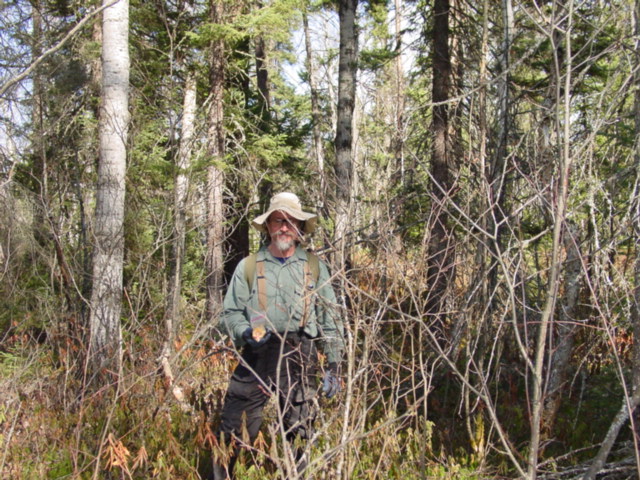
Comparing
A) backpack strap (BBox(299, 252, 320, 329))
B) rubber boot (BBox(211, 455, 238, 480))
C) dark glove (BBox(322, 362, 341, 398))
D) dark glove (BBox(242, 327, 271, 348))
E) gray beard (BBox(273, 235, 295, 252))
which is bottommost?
rubber boot (BBox(211, 455, 238, 480))

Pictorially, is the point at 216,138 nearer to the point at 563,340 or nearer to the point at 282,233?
the point at 282,233

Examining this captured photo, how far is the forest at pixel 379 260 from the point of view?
296 centimetres

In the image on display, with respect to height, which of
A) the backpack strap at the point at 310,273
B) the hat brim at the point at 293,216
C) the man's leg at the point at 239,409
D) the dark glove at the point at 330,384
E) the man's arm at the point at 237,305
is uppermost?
the hat brim at the point at 293,216

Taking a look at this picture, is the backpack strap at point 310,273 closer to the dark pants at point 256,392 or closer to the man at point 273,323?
the man at point 273,323

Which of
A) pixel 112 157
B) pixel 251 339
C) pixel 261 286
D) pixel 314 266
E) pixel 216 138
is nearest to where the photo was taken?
pixel 251 339

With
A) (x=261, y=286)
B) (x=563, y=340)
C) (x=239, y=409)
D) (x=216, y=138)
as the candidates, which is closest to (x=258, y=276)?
(x=261, y=286)

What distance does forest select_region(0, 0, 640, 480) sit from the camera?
9.70 ft

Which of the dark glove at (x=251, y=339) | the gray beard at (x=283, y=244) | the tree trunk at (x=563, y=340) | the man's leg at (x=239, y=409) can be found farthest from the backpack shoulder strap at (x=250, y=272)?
the tree trunk at (x=563, y=340)

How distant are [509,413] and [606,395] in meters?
0.92

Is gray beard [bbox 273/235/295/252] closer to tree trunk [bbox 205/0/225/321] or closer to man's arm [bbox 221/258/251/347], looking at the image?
man's arm [bbox 221/258/251/347]

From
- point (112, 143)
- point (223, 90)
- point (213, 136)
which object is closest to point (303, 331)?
point (112, 143)

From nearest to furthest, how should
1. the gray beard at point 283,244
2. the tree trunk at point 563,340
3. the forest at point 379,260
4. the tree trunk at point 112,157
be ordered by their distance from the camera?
1. the forest at point 379,260
2. the gray beard at point 283,244
3. the tree trunk at point 563,340
4. the tree trunk at point 112,157

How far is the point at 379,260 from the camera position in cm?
369

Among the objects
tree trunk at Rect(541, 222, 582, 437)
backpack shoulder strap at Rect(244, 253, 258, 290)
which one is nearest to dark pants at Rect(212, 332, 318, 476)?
backpack shoulder strap at Rect(244, 253, 258, 290)
